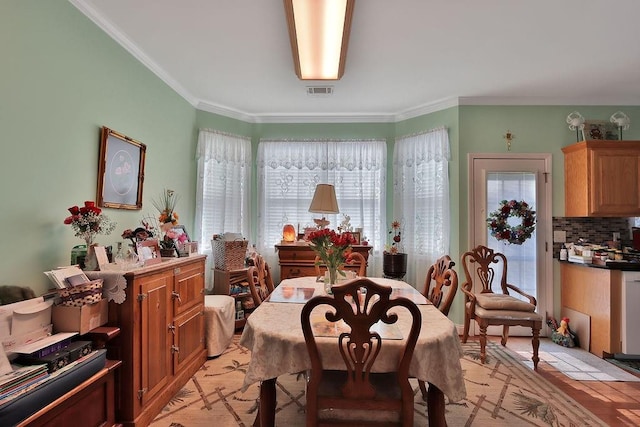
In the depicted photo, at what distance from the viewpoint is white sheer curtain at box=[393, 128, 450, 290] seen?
395 cm

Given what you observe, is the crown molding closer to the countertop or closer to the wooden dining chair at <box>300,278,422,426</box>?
the wooden dining chair at <box>300,278,422,426</box>

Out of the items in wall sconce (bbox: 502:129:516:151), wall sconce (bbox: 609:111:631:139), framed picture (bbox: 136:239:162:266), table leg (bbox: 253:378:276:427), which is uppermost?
wall sconce (bbox: 609:111:631:139)

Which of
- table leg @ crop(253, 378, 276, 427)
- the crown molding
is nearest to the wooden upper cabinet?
table leg @ crop(253, 378, 276, 427)

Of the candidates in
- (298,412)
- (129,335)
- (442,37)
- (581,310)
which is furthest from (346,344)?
(581,310)

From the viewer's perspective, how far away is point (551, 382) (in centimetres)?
273

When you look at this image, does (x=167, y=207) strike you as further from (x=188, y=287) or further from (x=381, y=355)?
(x=381, y=355)

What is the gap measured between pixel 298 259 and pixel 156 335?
2004 millimetres

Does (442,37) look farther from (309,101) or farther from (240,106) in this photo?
(240,106)

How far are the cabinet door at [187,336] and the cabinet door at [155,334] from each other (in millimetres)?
104

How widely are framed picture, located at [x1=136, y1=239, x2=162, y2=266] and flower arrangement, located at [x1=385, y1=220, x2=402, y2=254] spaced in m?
2.66

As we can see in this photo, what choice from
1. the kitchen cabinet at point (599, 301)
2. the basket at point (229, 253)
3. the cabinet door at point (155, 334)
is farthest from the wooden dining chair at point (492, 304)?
the cabinet door at point (155, 334)

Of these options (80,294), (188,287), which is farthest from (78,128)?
(188,287)

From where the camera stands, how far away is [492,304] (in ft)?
10.1

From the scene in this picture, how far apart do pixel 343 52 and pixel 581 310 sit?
3767mm
